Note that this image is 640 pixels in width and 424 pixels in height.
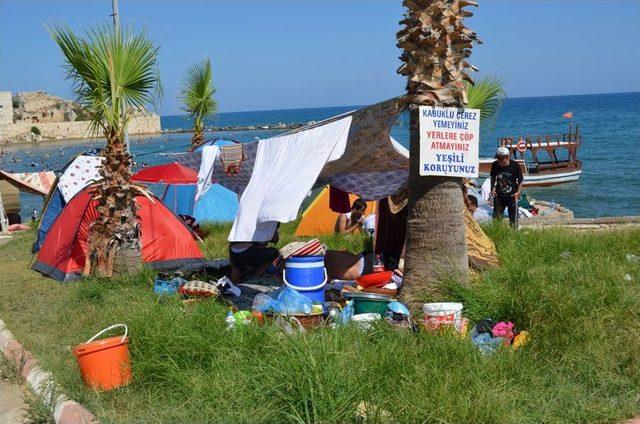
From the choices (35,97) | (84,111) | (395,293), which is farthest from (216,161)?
(35,97)

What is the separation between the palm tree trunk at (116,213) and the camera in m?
10.7

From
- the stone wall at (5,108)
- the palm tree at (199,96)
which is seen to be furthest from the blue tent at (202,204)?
the stone wall at (5,108)

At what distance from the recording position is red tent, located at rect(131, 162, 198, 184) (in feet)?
45.5

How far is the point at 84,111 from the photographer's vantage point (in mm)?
10672

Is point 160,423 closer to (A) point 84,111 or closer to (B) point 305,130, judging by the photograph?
(B) point 305,130

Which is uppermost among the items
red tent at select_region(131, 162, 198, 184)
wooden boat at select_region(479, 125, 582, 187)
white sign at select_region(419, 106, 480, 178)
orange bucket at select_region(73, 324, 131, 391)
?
white sign at select_region(419, 106, 480, 178)

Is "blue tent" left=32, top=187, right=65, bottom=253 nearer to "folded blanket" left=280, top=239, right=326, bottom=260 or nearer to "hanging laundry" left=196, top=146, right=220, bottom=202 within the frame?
"hanging laundry" left=196, top=146, right=220, bottom=202

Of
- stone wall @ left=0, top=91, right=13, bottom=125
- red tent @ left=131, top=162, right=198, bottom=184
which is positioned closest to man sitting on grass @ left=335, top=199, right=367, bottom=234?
red tent @ left=131, top=162, right=198, bottom=184

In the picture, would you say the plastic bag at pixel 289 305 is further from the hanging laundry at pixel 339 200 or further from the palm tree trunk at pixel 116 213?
the hanging laundry at pixel 339 200

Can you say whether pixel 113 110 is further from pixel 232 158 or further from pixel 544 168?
pixel 544 168

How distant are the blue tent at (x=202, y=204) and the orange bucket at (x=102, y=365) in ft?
37.1

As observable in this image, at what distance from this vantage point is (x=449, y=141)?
7355 mm

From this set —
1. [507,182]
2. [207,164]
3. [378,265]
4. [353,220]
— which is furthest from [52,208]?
[507,182]

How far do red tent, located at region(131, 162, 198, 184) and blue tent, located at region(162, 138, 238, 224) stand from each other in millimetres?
3228
